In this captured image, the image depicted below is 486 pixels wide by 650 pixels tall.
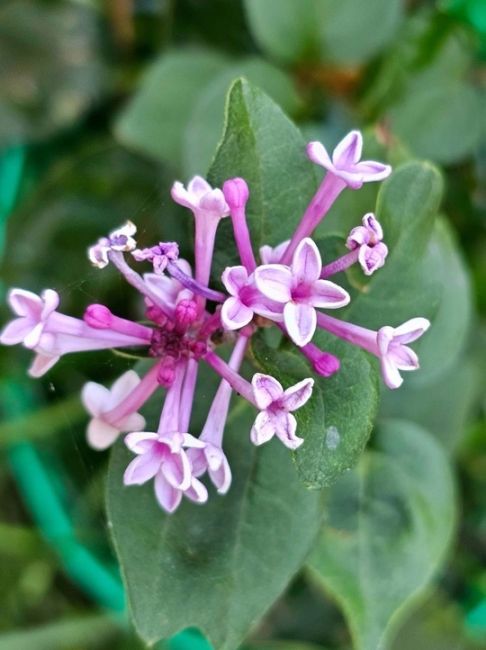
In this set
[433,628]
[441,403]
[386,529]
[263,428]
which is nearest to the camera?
[263,428]

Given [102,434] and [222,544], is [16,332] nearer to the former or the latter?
[102,434]

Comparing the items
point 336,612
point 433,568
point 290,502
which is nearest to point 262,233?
point 290,502

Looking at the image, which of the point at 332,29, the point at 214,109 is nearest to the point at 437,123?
the point at 332,29

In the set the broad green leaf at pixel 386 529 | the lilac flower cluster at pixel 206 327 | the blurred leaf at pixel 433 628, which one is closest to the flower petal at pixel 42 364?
the lilac flower cluster at pixel 206 327

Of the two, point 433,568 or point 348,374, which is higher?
point 348,374

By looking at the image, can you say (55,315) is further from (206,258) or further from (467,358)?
(467,358)

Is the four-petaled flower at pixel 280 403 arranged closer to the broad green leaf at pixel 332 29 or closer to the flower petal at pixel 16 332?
the flower petal at pixel 16 332
